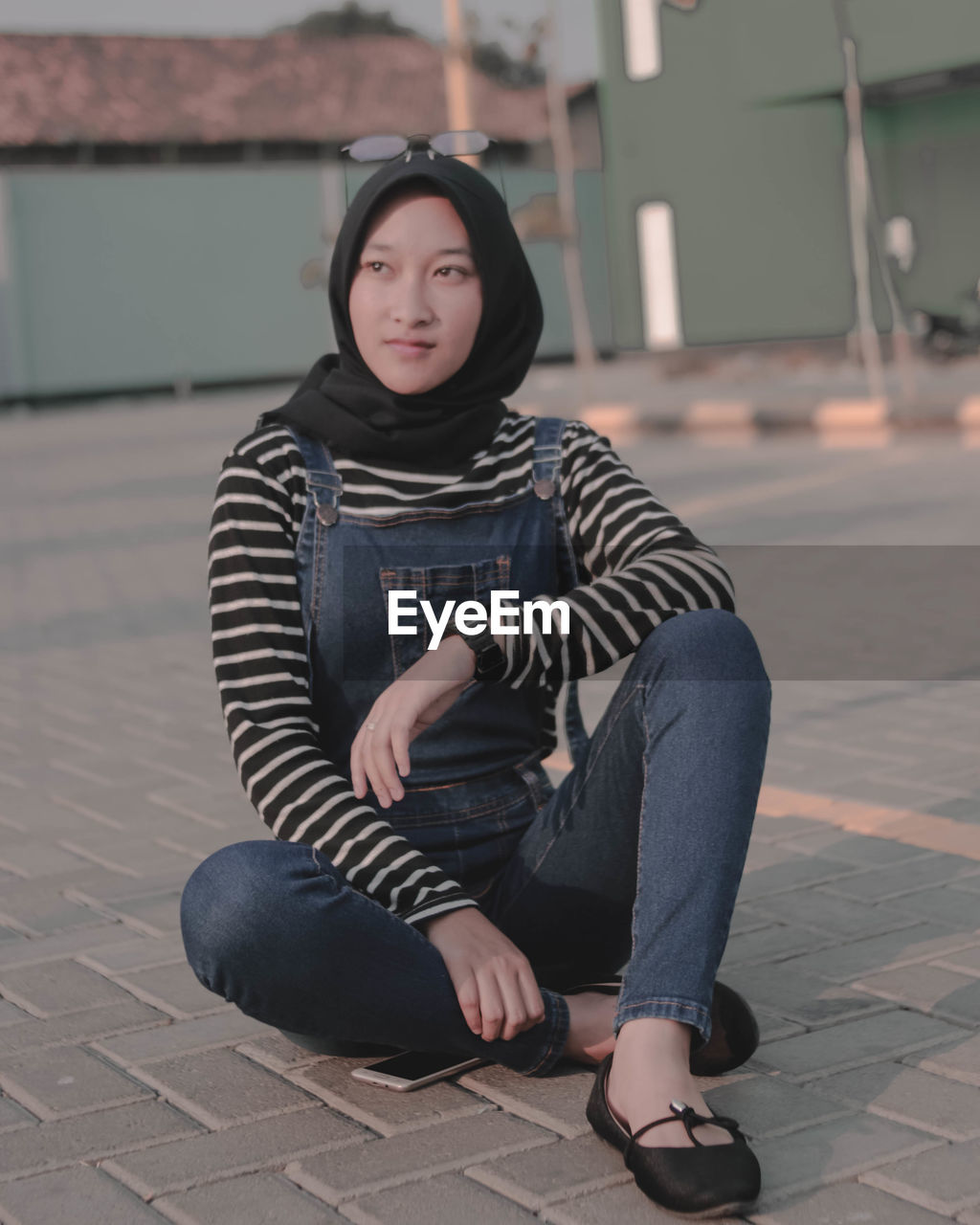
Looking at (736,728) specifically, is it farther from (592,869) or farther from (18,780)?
(18,780)

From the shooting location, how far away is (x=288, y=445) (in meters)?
2.62

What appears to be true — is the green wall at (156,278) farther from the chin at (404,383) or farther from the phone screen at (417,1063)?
the phone screen at (417,1063)

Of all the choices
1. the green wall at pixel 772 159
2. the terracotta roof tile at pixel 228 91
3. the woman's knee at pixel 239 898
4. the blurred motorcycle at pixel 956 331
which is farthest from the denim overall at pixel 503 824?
the terracotta roof tile at pixel 228 91

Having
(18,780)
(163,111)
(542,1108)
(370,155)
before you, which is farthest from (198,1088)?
(163,111)

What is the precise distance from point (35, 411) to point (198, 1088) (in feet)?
91.6

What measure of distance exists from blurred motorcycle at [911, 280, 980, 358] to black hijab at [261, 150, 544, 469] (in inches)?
717

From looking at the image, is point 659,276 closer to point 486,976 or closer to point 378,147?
point 378,147

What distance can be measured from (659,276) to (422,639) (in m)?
25.9

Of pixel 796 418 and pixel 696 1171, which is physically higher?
pixel 796 418

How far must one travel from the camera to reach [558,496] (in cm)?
271

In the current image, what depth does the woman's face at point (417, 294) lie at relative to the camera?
2.62m

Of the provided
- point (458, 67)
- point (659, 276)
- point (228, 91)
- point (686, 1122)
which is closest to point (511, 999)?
point (686, 1122)

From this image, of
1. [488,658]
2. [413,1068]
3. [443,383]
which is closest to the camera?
[488,658]

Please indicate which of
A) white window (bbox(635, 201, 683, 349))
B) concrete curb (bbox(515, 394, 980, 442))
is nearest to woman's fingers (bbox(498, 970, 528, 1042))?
concrete curb (bbox(515, 394, 980, 442))
